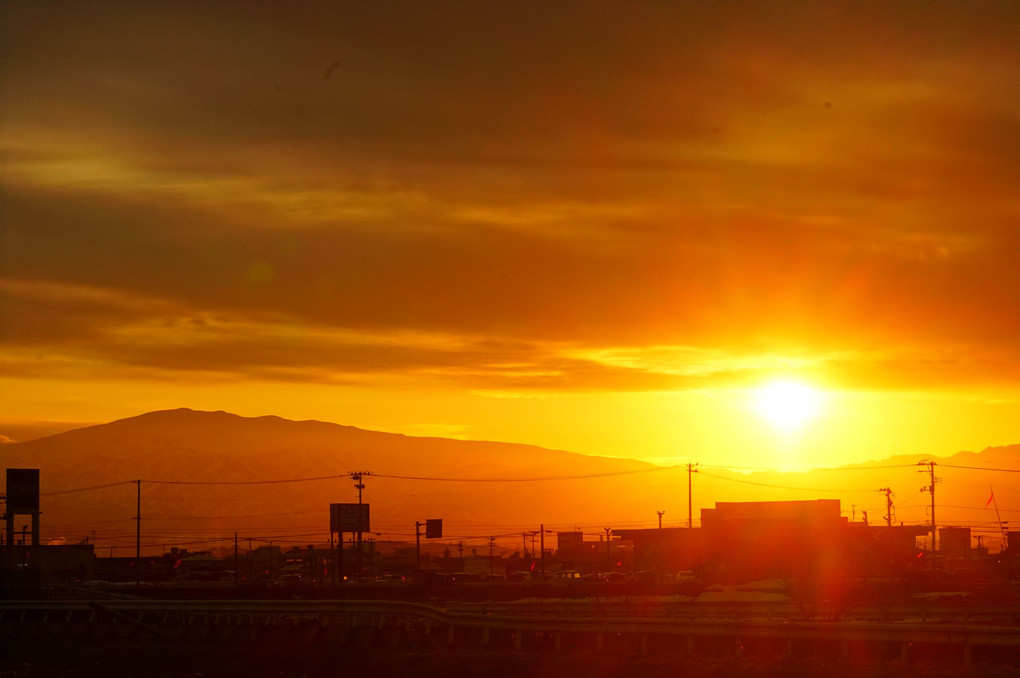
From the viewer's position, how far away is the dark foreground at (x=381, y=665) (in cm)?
3656

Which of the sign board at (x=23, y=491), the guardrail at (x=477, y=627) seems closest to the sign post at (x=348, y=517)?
the sign board at (x=23, y=491)

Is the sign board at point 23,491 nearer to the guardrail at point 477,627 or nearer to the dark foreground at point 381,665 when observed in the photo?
the guardrail at point 477,627

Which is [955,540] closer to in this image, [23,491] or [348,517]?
[348,517]

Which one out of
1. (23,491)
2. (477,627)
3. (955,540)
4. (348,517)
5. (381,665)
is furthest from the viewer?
(955,540)

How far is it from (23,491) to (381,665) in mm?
91779

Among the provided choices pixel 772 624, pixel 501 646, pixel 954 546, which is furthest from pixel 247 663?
pixel 954 546

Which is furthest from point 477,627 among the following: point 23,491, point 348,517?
point 348,517

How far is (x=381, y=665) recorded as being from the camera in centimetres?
4991

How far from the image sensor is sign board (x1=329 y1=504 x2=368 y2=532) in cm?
15293

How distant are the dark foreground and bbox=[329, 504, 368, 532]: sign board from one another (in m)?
80.2

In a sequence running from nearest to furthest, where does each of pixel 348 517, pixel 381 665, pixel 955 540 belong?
pixel 381 665, pixel 348 517, pixel 955 540

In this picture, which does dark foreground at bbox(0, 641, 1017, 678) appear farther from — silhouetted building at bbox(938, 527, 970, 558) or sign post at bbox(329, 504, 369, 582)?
silhouetted building at bbox(938, 527, 970, 558)

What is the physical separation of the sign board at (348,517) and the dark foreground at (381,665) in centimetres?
8025

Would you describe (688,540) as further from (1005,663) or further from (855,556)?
(1005,663)
